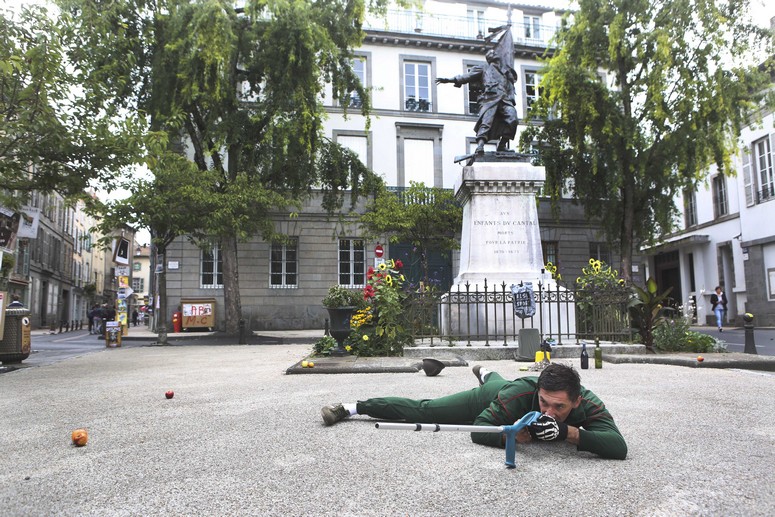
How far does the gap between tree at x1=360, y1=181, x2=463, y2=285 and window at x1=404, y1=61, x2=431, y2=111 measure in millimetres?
6566

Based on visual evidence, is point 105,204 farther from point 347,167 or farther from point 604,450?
point 604,450

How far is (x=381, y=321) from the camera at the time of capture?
956 cm

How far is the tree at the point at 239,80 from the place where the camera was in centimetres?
1744

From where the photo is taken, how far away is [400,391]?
6.01 metres

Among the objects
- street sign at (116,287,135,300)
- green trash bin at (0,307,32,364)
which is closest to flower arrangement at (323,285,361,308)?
green trash bin at (0,307,32,364)

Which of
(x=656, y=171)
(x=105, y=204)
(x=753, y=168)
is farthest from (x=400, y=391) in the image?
(x=753, y=168)

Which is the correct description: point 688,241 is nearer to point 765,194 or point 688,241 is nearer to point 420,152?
point 765,194

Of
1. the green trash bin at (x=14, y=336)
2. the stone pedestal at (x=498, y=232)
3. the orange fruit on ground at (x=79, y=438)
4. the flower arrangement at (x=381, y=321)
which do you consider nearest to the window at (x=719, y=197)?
the stone pedestal at (x=498, y=232)

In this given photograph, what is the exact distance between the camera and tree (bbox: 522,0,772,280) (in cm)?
1922

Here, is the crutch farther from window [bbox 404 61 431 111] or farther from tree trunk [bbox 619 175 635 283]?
window [bbox 404 61 431 111]

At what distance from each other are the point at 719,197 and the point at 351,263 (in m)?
20.6

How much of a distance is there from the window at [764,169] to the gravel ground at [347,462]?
925 inches

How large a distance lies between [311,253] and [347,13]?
35.6ft

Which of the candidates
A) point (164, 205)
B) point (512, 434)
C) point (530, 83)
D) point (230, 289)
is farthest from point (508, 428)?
point (530, 83)
